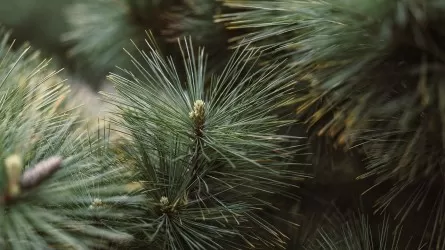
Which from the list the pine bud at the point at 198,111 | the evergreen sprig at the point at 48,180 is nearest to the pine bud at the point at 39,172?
the evergreen sprig at the point at 48,180

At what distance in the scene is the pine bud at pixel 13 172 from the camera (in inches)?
16.1

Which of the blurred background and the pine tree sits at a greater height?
the blurred background

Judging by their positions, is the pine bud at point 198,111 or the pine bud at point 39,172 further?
the pine bud at point 198,111

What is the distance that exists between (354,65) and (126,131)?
209 mm

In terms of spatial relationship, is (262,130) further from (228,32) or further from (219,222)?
(228,32)

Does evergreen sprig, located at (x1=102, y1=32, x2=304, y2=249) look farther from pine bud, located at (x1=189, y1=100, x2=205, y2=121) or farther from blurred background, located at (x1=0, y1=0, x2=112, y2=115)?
blurred background, located at (x1=0, y1=0, x2=112, y2=115)

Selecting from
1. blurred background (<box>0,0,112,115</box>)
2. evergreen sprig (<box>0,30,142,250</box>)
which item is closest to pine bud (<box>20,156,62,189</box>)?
evergreen sprig (<box>0,30,142,250</box>)

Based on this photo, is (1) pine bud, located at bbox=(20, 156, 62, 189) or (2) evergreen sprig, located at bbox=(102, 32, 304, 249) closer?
(1) pine bud, located at bbox=(20, 156, 62, 189)

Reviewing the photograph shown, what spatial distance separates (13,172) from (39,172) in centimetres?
3

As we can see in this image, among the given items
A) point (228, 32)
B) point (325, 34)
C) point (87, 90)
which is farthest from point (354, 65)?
point (87, 90)

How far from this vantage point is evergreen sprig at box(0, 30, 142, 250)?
16.8 inches

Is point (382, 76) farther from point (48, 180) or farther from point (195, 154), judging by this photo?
point (48, 180)

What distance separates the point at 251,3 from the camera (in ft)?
2.06

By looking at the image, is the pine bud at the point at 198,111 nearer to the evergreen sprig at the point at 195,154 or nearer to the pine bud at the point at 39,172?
the evergreen sprig at the point at 195,154
